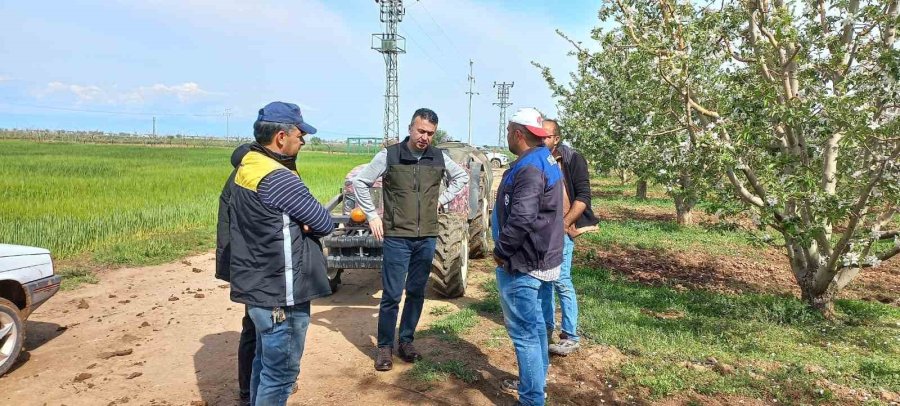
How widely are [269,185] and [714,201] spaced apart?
13.7 feet

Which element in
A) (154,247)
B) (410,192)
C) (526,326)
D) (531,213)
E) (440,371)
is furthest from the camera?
(154,247)

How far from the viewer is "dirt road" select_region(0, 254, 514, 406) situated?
12.1ft

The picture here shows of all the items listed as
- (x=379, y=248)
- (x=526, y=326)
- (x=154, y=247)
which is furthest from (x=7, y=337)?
(x=154, y=247)

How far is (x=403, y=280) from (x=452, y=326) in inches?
41.3

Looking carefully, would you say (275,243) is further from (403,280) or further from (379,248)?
(379,248)

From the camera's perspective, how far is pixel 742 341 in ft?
14.3

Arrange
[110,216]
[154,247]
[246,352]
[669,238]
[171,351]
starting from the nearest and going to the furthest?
[246,352], [171,351], [154,247], [669,238], [110,216]

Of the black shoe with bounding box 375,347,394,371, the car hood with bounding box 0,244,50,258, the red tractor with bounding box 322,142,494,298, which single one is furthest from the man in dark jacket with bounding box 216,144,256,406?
the car hood with bounding box 0,244,50,258

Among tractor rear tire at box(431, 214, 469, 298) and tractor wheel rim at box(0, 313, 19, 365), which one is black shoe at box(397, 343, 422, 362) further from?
tractor wheel rim at box(0, 313, 19, 365)

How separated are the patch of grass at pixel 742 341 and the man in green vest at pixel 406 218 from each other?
5.23ft

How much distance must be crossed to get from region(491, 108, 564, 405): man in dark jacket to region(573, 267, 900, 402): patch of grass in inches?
39.4

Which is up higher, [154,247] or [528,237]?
[528,237]

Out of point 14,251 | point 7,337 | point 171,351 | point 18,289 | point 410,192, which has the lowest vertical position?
point 171,351

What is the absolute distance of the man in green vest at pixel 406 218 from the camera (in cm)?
399
